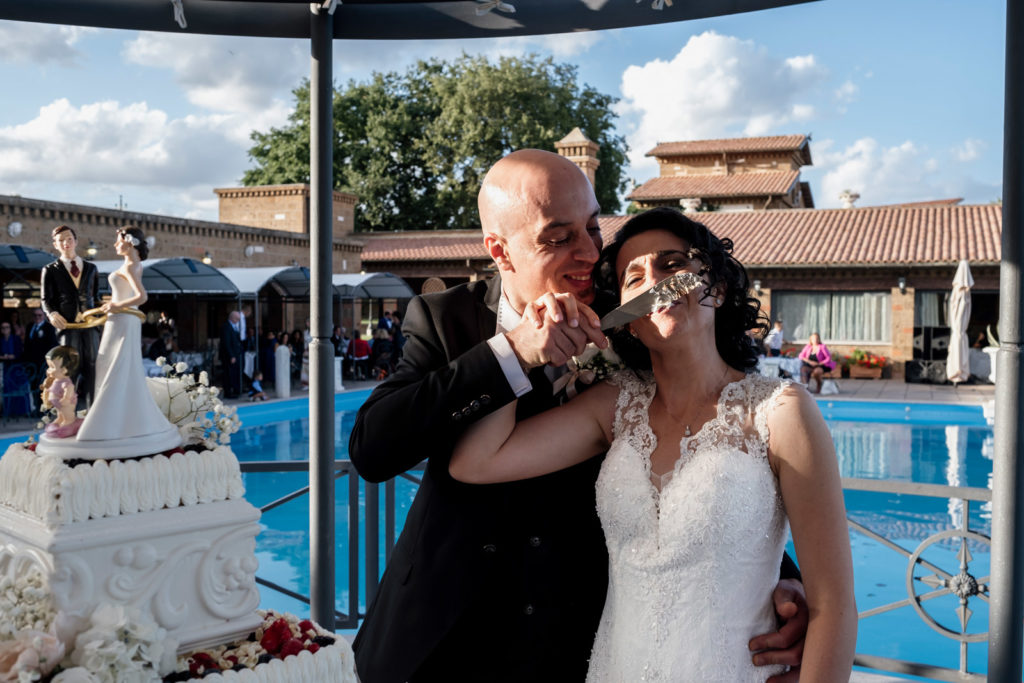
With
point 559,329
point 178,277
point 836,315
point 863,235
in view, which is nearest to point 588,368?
point 559,329

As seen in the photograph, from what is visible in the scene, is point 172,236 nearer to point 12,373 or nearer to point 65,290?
point 12,373

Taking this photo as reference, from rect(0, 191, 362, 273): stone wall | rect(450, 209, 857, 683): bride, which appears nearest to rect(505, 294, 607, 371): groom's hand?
rect(450, 209, 857, 683): bride

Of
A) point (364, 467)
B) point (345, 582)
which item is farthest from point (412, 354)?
point (345, 582)

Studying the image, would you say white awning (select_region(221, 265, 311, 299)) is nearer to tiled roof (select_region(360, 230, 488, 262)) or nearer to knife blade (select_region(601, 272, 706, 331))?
tiled roof (select_region(360, 230, 488, 262))

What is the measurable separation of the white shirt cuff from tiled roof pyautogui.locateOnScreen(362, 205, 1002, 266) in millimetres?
23529


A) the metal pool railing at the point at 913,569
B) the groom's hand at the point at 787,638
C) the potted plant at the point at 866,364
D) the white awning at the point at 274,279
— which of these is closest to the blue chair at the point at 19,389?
the white awning at the point at 274,279

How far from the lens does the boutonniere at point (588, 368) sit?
2257 millimetres

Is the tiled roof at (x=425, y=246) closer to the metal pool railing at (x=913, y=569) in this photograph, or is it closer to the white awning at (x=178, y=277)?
the white awning at (x=178, y=277)

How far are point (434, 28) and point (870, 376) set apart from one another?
2510cm

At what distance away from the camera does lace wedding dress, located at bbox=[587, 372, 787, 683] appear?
1908 mm

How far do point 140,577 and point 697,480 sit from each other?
171 cm

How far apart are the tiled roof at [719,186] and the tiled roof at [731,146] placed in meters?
1.57

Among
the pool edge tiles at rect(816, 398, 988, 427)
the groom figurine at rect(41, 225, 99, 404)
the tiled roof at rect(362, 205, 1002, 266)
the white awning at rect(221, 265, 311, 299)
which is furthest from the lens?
the tiled roof at rect(362, 205, 1002, 266)

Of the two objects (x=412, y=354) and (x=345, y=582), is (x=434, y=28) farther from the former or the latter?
(x=345, y=582)
